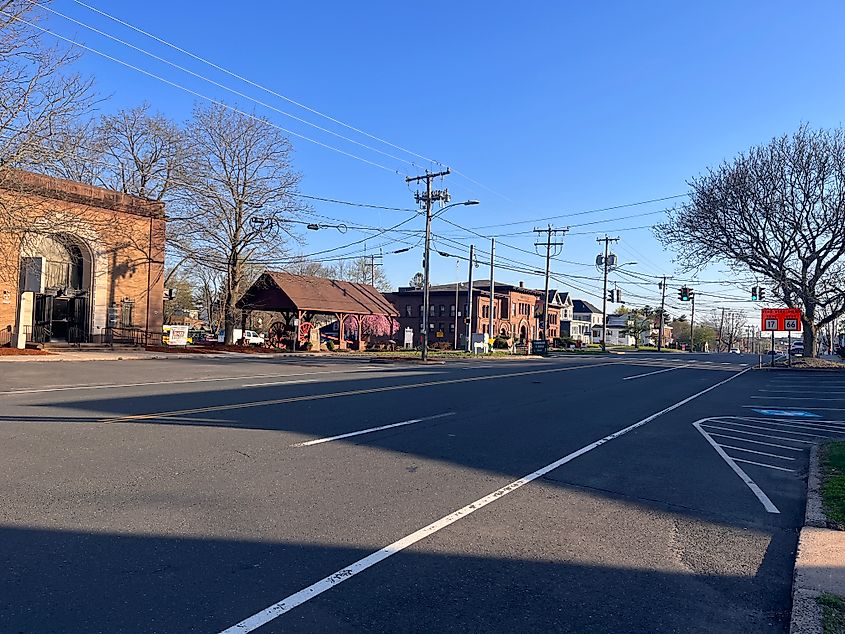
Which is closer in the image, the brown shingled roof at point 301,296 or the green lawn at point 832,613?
the green lawn at point 832,613

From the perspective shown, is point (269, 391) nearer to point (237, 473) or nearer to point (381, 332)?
point (237, 473)

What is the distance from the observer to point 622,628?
412 centimetres

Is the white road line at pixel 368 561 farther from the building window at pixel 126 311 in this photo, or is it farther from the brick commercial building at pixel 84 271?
the building window at pixel 126 311

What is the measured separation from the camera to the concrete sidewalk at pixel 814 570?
419 cm

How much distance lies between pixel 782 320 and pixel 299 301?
30360 mm

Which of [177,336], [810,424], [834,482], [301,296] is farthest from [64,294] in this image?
[834,482]

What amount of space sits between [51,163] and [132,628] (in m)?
22.7

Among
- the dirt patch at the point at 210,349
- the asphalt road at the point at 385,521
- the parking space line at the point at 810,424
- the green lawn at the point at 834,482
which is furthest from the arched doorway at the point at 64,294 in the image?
the green lawn at the point at 834,482

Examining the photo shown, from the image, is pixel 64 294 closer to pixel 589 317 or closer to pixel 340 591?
pixel 340 591

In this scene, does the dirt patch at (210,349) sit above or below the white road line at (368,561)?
above

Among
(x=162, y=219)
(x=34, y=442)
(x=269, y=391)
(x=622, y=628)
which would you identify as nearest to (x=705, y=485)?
(x=622, y=628)

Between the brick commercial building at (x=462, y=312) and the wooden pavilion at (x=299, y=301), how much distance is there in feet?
70.8

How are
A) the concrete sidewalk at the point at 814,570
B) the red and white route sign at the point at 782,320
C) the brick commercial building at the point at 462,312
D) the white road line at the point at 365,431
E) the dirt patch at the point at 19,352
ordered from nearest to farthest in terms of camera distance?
1. the concrete sidewalk at the point at 814,570
2. the white road line at the point at 365,431
3. the dirt patch at the point at 19,352
4. the red and white route sign at the point at 782,320
5. the brick commercial building at the point at 462,312

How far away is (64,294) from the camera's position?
36.1m
